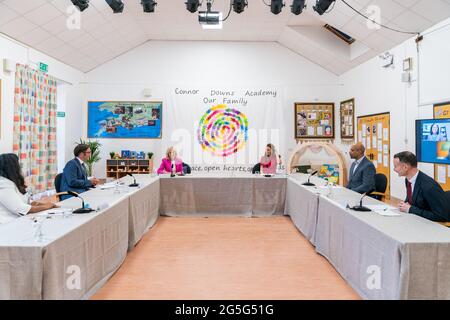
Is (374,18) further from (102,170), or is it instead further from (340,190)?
(102,170)

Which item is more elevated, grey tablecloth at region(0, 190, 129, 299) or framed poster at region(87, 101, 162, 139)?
framed poster at region(87, 101, 162, 139)

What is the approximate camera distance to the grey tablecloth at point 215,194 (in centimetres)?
531

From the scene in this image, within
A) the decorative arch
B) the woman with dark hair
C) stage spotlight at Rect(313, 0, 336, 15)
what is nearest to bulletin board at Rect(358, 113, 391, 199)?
the decorative arch

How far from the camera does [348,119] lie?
26.2ft

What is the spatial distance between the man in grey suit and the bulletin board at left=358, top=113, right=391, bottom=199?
7.36 feet

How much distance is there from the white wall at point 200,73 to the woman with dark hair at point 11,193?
5.77 metres

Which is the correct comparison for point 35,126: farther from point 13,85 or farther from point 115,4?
point 115,4

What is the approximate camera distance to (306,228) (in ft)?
13.6

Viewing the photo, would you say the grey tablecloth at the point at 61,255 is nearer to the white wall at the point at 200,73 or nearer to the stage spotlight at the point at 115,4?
the stage spotlight at the point at 115,4

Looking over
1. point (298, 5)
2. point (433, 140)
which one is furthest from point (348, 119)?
point (298, 5)

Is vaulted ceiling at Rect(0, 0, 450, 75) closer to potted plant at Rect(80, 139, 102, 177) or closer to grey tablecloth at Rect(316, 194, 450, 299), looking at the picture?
potted plant at Rect(80, 139, 102, 177)

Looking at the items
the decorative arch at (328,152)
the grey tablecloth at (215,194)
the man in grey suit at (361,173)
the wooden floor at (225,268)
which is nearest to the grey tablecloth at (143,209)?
the wooden floor at (225,268)

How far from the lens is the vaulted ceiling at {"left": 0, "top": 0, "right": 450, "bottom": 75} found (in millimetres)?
5047
